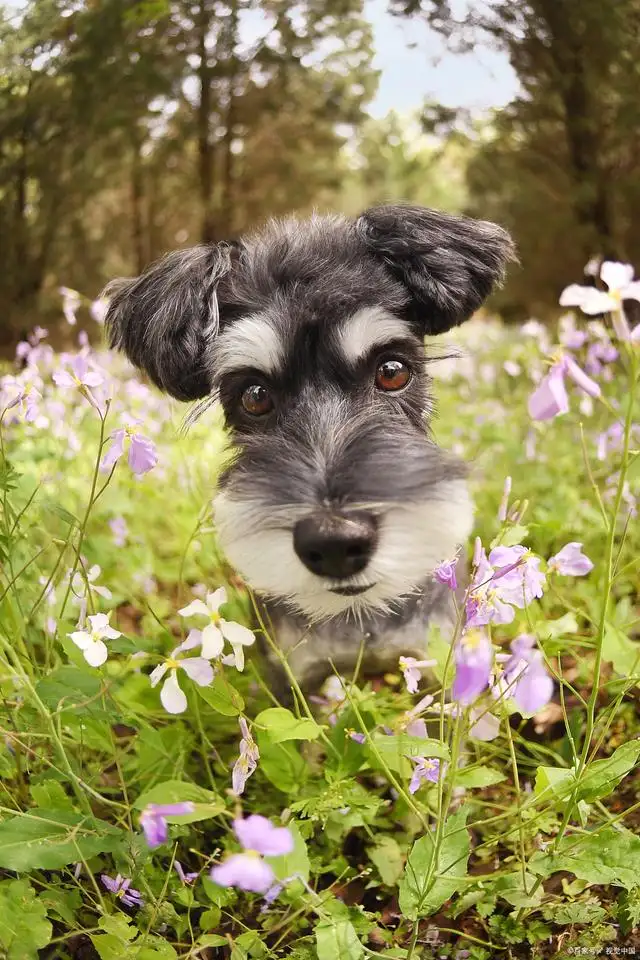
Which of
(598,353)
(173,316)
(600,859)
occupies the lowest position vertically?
(598,353)

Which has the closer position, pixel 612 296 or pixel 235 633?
pixel 612 296

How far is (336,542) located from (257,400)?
2.93 feet

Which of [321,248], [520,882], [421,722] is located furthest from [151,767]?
[321,248]

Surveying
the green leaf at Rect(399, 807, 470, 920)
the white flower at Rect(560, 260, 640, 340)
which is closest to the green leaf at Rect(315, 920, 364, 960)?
the green leaf at Rect(399, 807, 470, 920)

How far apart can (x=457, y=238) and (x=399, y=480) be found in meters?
0.98

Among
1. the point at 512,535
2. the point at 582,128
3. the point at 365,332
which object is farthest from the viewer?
the point at 582,128

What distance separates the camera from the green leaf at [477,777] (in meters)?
1.70

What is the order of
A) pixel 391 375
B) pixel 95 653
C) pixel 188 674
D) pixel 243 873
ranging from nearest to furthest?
pixel 243 873
pixel 188 674
pixel 95 653
pixel 391 375

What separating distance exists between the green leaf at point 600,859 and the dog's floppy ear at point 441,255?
165cm

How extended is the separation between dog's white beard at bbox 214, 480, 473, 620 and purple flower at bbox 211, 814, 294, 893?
36.3 inches

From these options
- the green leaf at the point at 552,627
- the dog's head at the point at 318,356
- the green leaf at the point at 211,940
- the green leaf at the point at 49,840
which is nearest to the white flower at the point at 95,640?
the green leaf at the point at 49,840

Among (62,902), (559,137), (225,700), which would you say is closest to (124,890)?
(62,902)

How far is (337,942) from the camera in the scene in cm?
144

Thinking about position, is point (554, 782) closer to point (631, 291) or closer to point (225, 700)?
point (225, 700)
